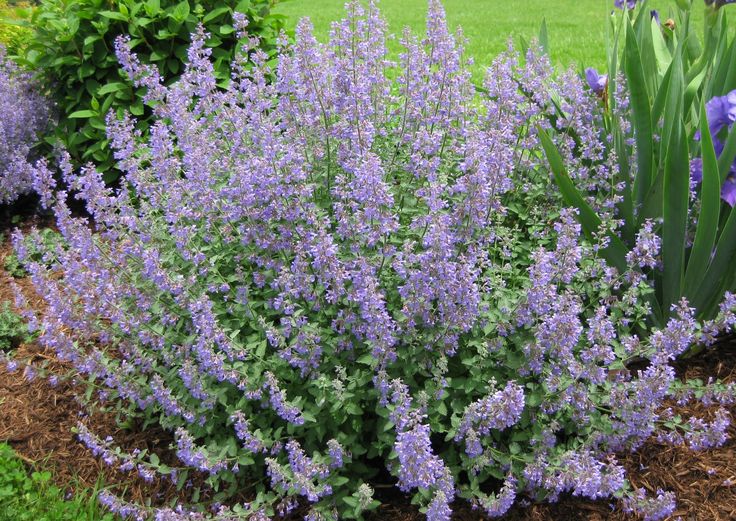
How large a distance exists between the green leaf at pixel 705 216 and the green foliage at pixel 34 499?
2.62 meters

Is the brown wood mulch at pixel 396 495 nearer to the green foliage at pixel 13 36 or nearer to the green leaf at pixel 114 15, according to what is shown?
the green leaf at pixel 114 15

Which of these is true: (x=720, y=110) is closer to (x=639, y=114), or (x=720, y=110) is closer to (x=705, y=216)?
(x=639, y=114)

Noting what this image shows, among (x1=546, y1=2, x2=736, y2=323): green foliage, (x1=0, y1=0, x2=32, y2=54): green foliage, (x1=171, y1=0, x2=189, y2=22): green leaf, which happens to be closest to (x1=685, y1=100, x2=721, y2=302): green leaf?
(x1=546, y1=2, x2=736, y2=323): green foliage

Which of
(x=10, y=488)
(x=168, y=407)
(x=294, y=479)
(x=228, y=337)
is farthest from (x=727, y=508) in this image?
(x=10, y=488)

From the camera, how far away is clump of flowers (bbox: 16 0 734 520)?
8.18ft

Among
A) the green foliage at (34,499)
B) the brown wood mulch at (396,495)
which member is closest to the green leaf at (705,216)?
the brown wood mulch at (396,495)

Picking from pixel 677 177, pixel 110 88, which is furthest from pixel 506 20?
pixel 677 177

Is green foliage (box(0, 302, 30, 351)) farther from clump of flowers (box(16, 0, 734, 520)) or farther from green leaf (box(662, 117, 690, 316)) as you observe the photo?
green leaf (box(662, 117, 690, 316))

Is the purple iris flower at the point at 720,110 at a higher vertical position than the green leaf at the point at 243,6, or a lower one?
lower

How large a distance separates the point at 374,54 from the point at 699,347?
1.99m

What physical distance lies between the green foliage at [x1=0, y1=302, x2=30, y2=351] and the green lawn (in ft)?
19.8

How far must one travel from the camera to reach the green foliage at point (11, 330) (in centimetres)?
405

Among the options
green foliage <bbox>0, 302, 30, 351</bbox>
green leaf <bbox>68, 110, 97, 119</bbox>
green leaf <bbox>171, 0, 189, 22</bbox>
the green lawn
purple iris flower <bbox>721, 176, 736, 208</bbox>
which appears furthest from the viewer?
the green lawn

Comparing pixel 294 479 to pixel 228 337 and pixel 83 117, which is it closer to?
pixel 228 337
